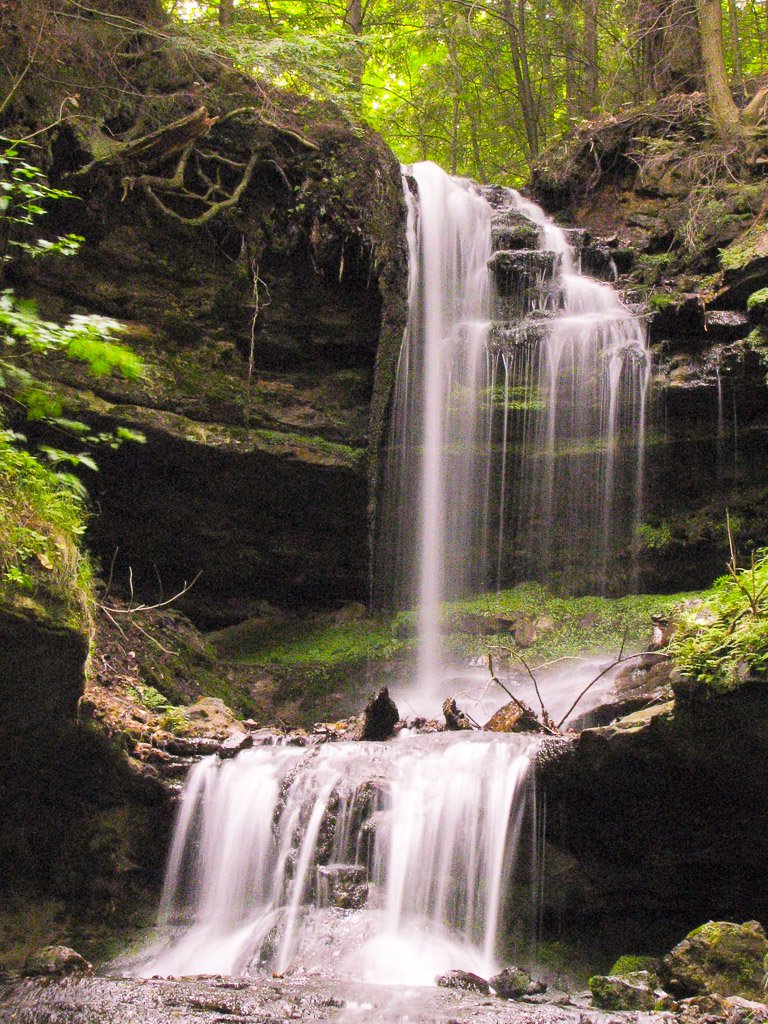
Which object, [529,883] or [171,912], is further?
[171,912]

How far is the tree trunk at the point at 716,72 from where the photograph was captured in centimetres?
1259

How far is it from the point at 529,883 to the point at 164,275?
28.2ft

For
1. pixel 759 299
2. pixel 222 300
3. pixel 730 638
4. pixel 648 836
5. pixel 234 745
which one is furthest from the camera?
pixel 222 300

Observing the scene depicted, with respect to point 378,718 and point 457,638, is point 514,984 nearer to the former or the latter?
point 378,718

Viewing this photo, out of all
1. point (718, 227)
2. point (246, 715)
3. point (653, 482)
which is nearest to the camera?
point (246, 715)

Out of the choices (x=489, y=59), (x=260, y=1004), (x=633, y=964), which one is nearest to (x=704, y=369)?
(x=633, y=964)

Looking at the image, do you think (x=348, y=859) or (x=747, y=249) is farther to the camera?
(x=747, y=249)

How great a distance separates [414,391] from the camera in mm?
11875

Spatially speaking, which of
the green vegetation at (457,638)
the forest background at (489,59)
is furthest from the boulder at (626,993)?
the forest background at (489,59)

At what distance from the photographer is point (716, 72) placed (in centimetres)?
1267

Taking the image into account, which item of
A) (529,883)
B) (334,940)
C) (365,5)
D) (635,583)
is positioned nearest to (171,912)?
(334,940)

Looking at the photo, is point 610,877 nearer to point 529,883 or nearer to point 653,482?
point 529,883

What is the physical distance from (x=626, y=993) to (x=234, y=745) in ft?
11.7

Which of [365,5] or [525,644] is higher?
[365,5]
